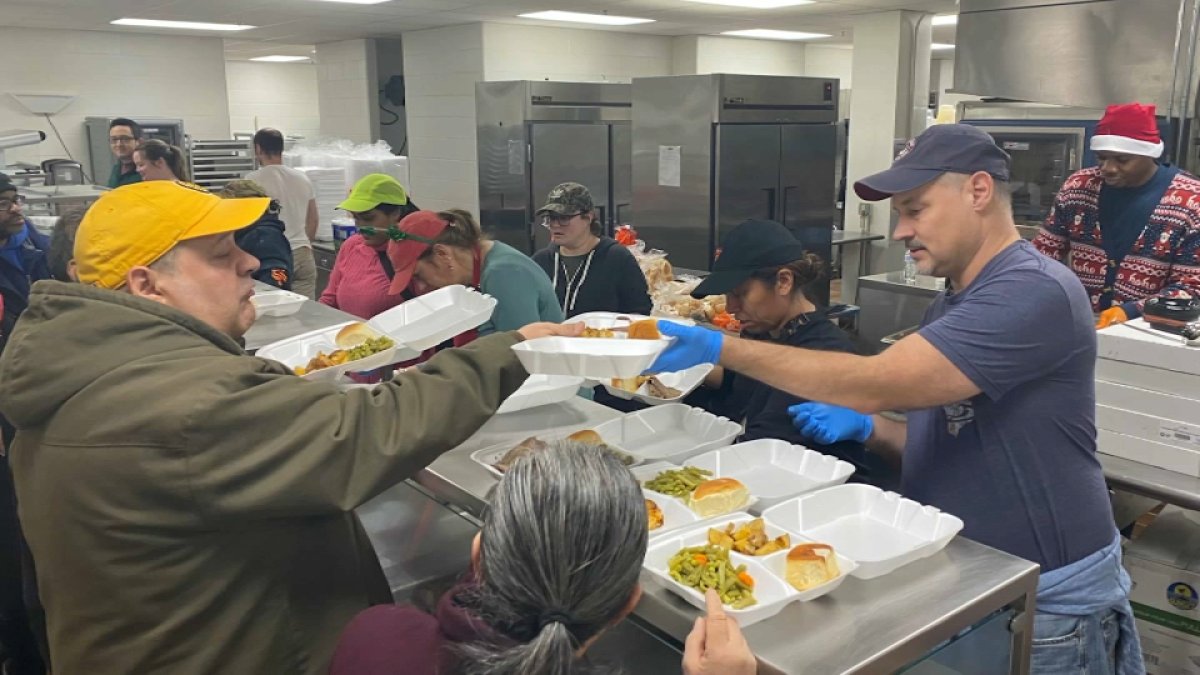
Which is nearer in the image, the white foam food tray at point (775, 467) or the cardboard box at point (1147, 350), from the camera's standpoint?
the white foam food tray at point (775, 467)

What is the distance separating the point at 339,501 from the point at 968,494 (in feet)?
3.76

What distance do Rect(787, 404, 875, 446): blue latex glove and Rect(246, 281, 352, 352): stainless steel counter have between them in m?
1.79

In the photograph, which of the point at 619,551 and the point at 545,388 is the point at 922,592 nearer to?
the point at 619,551

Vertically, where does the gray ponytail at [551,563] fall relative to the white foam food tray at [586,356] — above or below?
below

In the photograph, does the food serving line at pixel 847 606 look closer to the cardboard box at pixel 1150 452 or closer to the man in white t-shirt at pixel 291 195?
the cardboard box at pixel 1150 452

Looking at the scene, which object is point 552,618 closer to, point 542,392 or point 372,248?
point 542,392

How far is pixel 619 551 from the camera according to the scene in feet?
3.38

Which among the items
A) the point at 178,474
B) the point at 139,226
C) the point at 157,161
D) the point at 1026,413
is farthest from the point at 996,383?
the point at 157,161

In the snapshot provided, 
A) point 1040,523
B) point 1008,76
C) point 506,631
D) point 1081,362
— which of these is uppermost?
point 1008,76

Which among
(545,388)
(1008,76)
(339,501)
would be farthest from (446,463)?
(1008,76)

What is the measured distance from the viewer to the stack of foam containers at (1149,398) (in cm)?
223

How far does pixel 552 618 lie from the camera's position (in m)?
1.00

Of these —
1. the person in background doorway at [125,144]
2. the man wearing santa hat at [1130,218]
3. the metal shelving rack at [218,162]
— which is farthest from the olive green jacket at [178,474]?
the metal shelving rack at [218,162]

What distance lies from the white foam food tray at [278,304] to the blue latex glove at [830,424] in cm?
216
